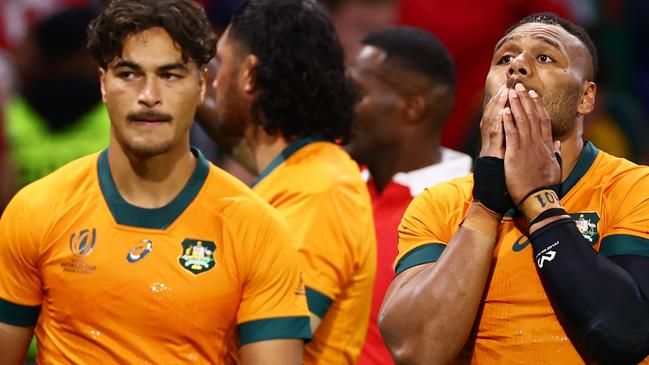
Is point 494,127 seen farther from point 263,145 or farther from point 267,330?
point 263,145

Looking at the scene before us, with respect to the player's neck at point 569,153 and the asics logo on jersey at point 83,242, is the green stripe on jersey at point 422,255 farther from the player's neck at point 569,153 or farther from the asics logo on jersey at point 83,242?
the asics logo on jersey at point 83,242

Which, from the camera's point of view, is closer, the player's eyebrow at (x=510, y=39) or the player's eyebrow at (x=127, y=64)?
the player's eyebrow at (x=510, y=39)

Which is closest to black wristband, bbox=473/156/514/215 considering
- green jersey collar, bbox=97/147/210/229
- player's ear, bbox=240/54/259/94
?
green jersey collar, bbox=97/147/210/229

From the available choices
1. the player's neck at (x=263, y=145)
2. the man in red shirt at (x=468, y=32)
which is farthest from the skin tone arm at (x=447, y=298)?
the man in red shirt at (x=468, y=32)

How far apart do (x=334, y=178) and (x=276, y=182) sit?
0.74 feet

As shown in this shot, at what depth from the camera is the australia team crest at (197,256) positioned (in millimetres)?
4277

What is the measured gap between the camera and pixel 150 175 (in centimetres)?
445

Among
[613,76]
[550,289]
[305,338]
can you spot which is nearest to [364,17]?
[613,76]

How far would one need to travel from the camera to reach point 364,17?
9023mm

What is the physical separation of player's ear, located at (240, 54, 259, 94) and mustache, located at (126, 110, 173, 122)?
3.93 ft

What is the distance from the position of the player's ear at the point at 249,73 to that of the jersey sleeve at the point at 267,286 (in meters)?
1.24

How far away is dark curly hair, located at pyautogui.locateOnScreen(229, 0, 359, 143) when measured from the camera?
546 cm

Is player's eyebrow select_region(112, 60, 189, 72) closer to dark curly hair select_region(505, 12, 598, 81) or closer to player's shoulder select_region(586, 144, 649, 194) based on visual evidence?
dark curly hair select_region(505, 12, 598, 81)

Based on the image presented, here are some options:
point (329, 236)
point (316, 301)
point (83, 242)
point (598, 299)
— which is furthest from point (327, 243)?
point (598, 299)
